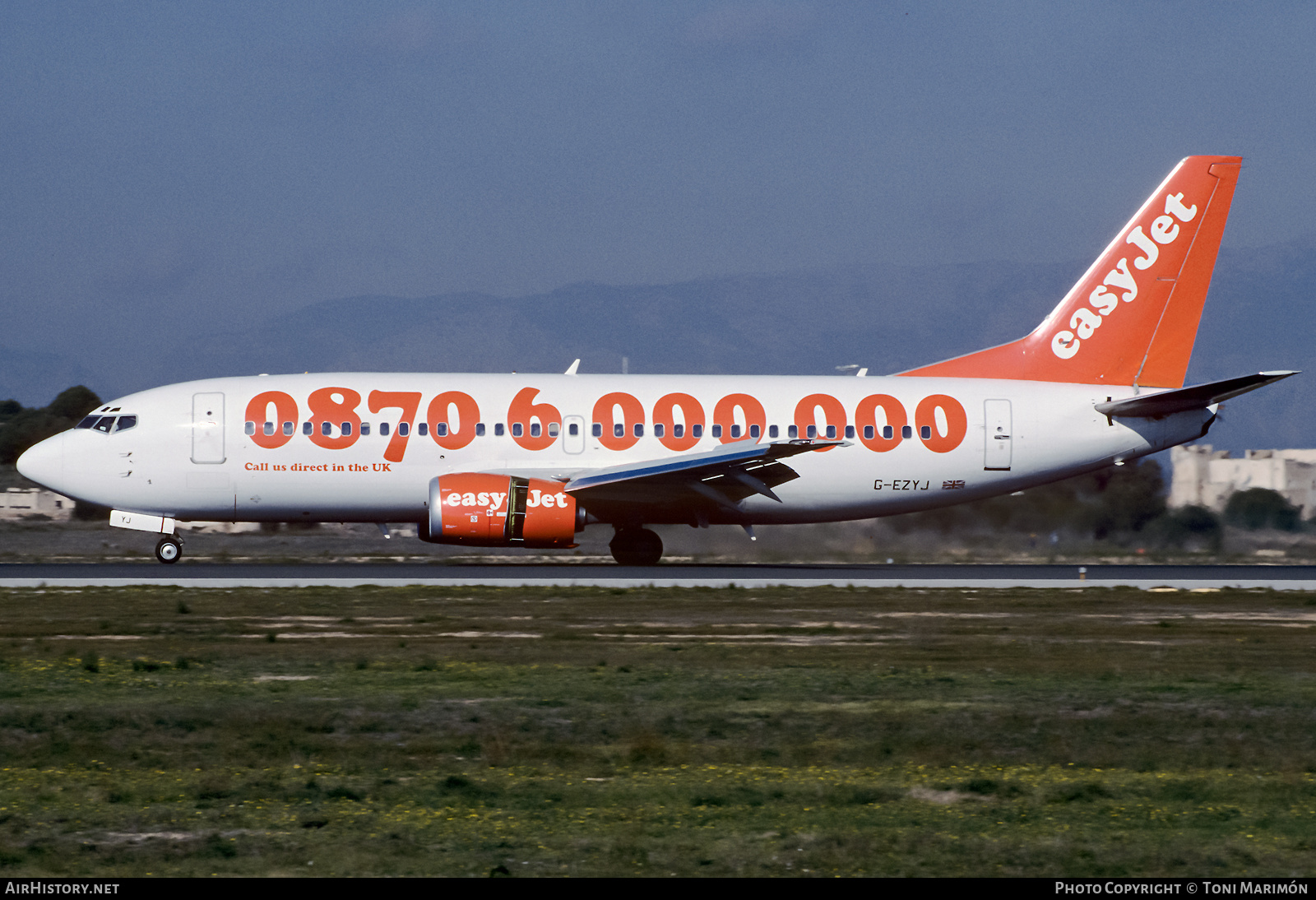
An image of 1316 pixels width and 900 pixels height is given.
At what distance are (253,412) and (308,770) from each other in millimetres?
19934

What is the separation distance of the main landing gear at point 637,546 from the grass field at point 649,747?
11095 millimetres

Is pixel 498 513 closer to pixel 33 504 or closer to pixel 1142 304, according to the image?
pixel 1142 304

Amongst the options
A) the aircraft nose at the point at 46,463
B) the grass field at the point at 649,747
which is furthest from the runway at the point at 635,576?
the grass field at the point at 649,747

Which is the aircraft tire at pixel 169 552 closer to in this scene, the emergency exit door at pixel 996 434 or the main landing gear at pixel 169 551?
the main landing gear at pixel 169 551

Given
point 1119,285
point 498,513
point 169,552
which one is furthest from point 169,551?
point 1119,285

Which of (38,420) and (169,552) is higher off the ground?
(38,420)

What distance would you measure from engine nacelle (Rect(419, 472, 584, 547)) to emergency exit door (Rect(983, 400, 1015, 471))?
9468 mm

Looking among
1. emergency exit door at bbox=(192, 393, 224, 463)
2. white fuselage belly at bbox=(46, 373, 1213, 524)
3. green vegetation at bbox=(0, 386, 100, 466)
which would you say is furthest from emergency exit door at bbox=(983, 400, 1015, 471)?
green vegetation at bbox=(0, 386, 100, 466)

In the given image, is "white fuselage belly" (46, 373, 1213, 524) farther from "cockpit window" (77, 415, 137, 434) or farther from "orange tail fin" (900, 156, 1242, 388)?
"orange tail fin" (900, 156, 1242, 388)

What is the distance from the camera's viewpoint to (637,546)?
30953 millimetres

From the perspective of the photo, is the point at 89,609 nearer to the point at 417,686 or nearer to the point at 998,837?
the point at 417,686

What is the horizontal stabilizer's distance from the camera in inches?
1129

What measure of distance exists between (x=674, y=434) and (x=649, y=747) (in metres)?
19.2

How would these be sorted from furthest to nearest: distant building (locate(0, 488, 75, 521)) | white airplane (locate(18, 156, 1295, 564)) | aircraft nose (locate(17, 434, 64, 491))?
distant building (locate(0, 488, 75, 521)) < aircraft nose (locate(17, 434, 64, 491)) < white airplane (locate(18, 156, 1295, 564))
